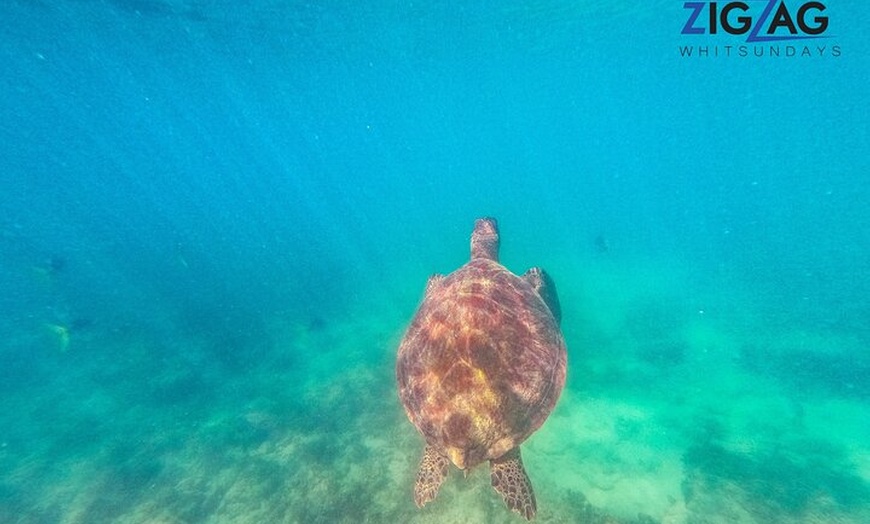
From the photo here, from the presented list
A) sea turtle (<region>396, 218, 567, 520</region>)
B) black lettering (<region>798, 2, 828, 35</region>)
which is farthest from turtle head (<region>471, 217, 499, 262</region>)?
black lettering (<region>798, 2, 828, 35</region>)

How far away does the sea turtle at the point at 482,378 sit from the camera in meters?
3.92

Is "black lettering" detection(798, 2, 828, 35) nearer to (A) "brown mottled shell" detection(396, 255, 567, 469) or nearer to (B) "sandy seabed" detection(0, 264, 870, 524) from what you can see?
(B) "sandy seabed" detection(0, 264, 870, 524)

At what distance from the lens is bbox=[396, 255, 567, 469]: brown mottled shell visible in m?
3.91

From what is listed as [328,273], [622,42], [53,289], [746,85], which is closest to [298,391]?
[328,273]

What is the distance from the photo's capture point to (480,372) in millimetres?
3938

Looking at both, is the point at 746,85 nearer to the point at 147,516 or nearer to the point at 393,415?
the point at 393,415

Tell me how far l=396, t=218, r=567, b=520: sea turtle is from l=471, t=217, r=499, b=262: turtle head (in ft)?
7.08

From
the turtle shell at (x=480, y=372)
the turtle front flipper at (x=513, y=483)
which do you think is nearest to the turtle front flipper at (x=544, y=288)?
the turtle shell at (x=480, y=372)

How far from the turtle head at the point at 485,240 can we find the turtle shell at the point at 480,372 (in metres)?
2.34

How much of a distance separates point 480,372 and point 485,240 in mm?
3958

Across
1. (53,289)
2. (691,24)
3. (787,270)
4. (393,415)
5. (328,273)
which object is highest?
(691,24)

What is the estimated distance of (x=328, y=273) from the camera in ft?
72.1

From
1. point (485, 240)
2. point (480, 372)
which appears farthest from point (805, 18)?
point (480, 372)

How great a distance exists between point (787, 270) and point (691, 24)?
999 inches
